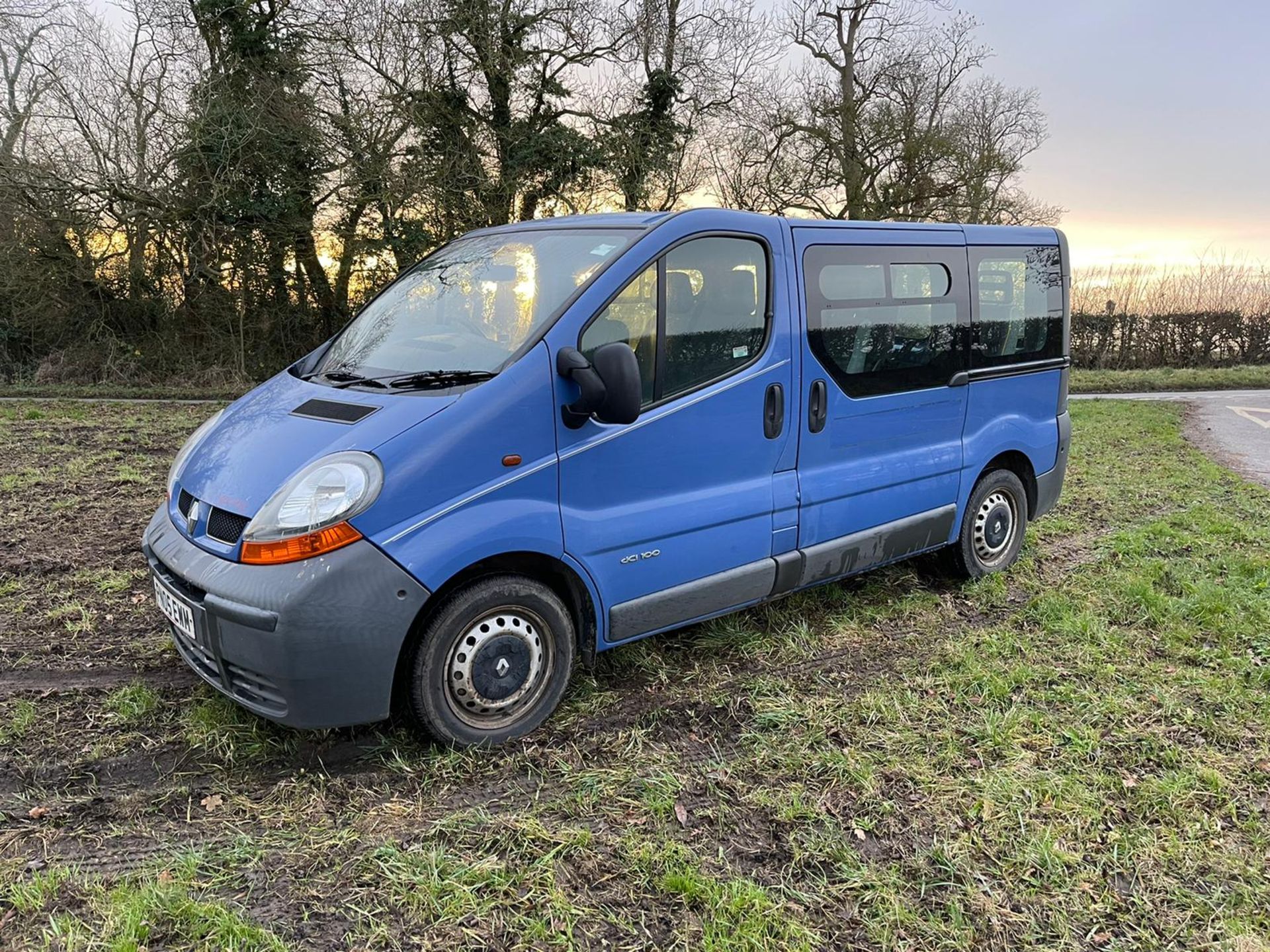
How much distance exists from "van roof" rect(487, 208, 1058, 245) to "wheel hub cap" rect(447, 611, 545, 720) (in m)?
1.79

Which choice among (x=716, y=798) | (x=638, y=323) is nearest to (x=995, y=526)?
(x=638, y=323)

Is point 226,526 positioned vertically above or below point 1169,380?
below

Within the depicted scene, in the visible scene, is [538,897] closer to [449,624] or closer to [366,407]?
[449,624]

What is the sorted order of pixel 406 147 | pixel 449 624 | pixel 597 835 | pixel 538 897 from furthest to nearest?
pixel 406 147, pixel 449 624, pixel 597 835, pixel 538 897

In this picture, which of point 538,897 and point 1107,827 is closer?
point 538,897

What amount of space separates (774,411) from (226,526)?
2368mm

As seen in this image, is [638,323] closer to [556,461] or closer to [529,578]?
[556,461]

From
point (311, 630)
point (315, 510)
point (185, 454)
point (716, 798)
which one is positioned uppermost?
point (185, 454)

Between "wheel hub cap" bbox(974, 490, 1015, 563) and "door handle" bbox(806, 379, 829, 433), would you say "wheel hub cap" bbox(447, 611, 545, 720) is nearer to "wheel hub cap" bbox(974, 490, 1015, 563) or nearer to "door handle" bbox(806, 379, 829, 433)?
"door handle" bbox(806, 379, 829, 433)

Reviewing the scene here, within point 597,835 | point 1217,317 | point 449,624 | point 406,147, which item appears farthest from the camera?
point 1217,317

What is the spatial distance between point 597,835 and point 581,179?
Result: 16.2 metres

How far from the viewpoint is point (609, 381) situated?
3.14 metres

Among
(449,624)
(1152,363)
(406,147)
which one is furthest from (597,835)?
(1152,363)

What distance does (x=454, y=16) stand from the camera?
53.8ft
